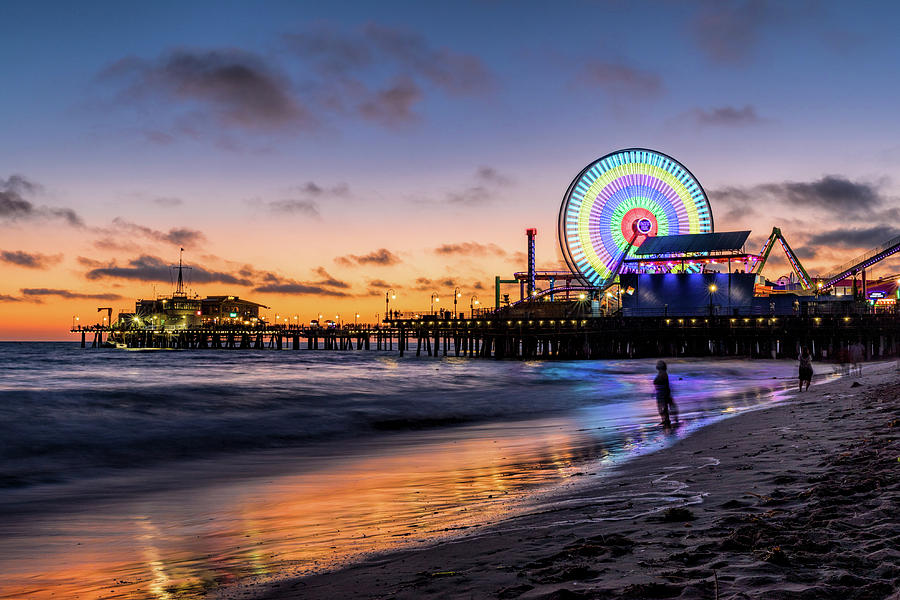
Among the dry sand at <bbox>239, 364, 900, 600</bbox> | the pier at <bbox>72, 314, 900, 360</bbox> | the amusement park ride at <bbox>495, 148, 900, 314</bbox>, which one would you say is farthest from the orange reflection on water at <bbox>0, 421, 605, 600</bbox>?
the amusement park ride at <bbox>495, 148, 900, 314</bbox>

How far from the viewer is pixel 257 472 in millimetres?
11602

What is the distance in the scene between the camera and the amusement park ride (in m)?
73.9

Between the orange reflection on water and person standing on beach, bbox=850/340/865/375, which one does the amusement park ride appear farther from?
the orange reflection on water

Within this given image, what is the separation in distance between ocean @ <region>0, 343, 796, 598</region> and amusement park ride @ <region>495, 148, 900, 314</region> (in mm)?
49953

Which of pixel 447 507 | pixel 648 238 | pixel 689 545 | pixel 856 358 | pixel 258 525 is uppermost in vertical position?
pixel 648 238

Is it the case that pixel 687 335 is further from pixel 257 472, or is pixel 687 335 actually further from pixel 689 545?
pixel 689 545

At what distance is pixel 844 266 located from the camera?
90562mm

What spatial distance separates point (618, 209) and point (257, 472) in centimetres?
7464

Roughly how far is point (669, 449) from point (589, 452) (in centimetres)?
130

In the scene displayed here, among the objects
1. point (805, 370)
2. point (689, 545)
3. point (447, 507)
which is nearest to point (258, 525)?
point (447, 507)

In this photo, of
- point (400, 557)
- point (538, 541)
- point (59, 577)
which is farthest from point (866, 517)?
point (59, 577)

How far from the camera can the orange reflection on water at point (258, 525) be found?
17.4ft

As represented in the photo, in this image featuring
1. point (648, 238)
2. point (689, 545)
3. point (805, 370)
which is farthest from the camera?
point (648, 238)

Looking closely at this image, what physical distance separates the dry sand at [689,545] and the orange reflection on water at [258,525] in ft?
2.43
